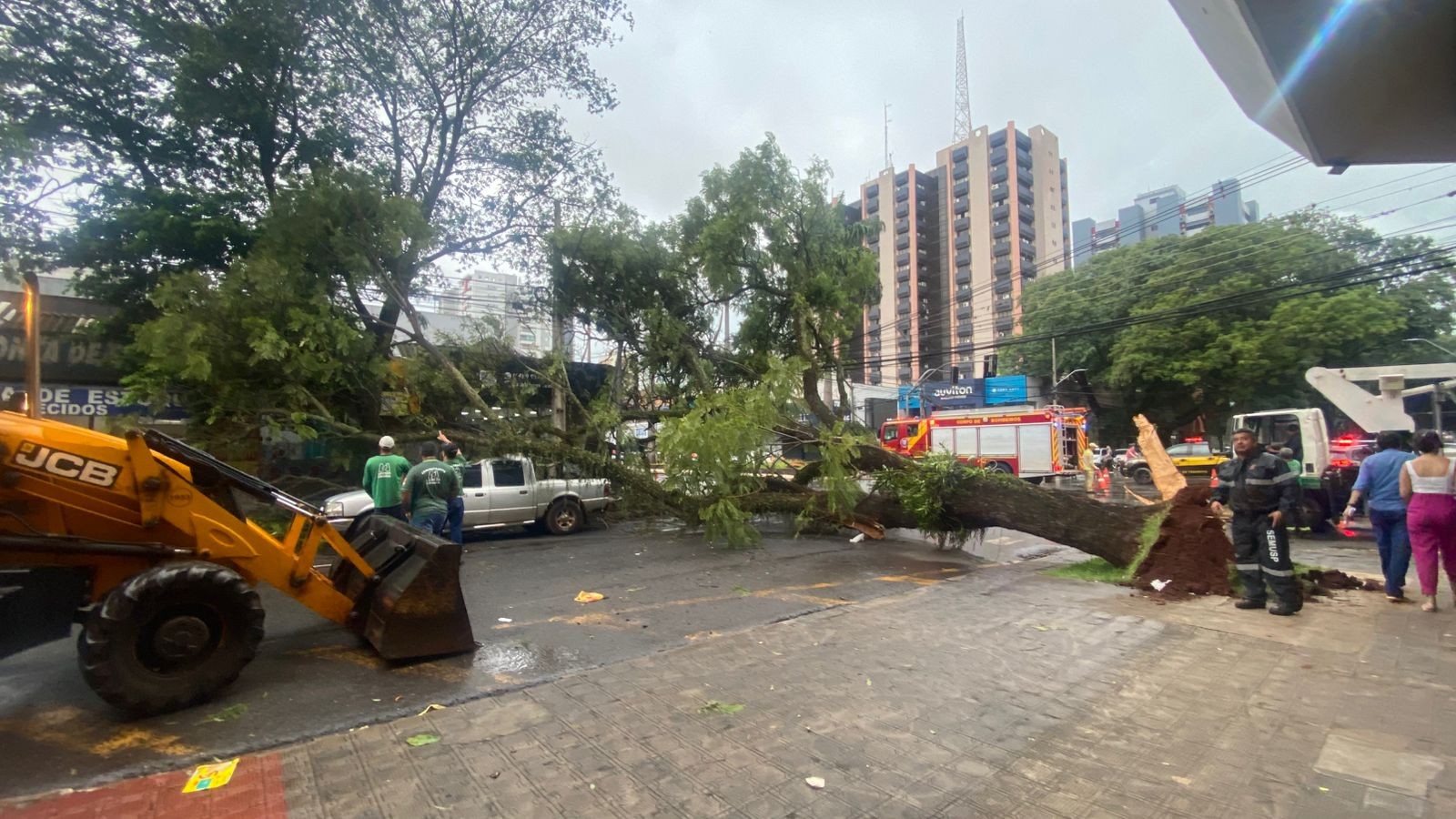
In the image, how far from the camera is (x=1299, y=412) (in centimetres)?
1205

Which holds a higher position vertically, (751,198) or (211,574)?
(751,198)

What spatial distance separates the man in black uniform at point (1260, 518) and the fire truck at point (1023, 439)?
46.4 ft

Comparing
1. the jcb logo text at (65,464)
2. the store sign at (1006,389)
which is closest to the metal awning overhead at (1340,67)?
the jcb logo text at (65,464)

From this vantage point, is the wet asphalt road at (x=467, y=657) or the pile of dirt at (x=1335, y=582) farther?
the pile of dirt at (x=1335, y=582)

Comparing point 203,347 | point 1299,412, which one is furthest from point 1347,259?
point 203,347

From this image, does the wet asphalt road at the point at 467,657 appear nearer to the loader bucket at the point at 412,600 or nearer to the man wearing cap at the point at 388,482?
the loader bucket at the point at 412,600

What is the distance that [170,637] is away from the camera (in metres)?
3.88

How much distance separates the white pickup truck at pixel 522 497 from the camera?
11562 millimetres

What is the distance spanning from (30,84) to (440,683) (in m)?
15.4

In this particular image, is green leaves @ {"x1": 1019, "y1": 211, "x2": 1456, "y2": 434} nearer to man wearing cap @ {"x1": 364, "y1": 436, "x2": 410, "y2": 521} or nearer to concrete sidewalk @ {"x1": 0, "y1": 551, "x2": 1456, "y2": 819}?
concrete sidewalk @ {"x1": 0, "y1": 551, "x2": 1456, "y2": 819}

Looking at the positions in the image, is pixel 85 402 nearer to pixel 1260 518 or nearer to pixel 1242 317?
pixel 1260 518

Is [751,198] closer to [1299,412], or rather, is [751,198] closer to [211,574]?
[1299,412]

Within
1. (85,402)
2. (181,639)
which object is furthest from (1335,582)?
(85,402)

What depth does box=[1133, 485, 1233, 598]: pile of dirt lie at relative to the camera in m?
6.78
